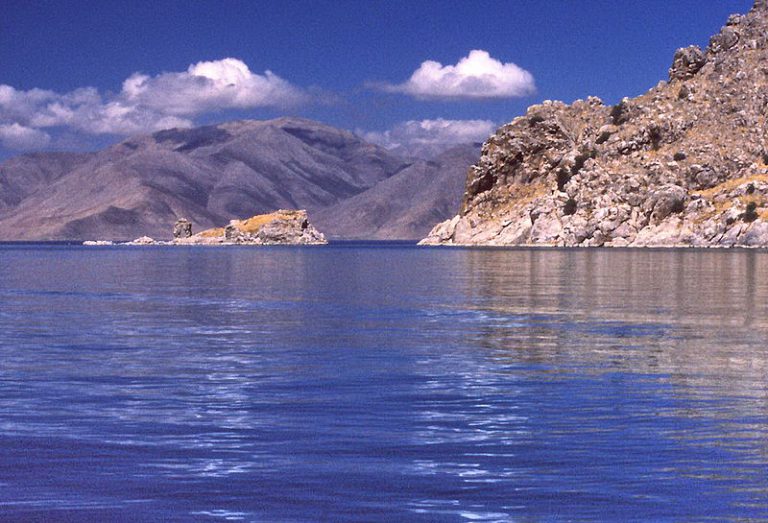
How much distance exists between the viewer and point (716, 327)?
5519 cm

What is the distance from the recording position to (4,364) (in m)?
41.2

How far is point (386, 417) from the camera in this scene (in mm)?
29297

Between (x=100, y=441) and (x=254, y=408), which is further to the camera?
(x=254, y=408)

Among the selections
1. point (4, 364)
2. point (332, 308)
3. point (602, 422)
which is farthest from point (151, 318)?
point (602, 422)

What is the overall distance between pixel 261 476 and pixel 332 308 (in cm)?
5029

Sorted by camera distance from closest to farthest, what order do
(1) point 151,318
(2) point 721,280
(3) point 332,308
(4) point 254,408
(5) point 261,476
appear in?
(5) point 261,476, (4) point 254,408, (1) point 151,318, (3) point 332,308, (2) point 721,280

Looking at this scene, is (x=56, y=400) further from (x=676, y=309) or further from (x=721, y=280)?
(x=721, y=280)

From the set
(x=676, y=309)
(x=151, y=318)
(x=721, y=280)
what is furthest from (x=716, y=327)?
(x=721, y=280)

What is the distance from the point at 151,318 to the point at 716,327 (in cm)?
3106

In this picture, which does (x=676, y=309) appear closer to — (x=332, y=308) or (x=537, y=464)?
(x=332, y=308)

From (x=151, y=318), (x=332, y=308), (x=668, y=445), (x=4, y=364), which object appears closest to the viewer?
(x=668, y=445)

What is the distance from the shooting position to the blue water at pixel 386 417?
67.6 ft

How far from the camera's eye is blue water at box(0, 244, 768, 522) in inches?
811

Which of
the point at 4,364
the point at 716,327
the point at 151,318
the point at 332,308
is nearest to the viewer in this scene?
the point at 4,364
